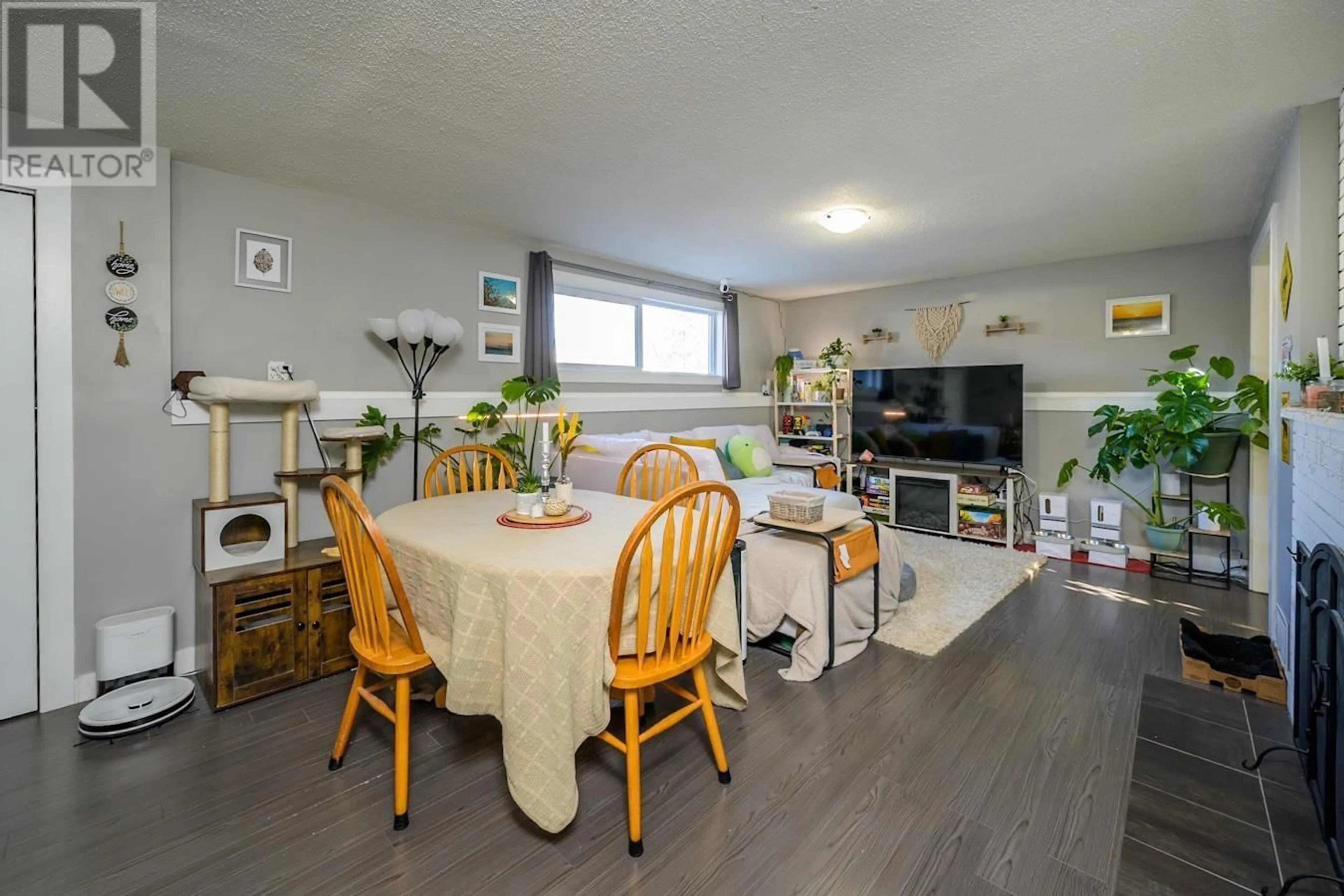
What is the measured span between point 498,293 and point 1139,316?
4.69 m

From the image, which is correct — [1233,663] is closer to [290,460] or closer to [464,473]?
[464,473]

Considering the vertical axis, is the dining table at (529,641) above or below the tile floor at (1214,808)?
above

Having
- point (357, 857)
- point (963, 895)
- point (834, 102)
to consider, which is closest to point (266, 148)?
point (834, 102)

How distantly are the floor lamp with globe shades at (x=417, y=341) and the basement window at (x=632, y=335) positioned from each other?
98cm

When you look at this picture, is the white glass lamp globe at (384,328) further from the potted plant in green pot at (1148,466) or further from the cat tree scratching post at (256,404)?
the potted plant in green pot at (1148,466)

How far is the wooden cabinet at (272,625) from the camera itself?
7.36 feet

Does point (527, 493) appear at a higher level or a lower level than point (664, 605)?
higher

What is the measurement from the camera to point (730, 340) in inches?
216

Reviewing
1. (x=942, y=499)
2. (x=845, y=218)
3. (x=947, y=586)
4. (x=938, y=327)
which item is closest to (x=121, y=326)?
(x=845, y=218)

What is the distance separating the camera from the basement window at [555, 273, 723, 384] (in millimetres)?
4336

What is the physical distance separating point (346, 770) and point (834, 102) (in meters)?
2.89

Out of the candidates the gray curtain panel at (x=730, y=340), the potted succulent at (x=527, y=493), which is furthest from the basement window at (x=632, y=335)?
the potted succulent at (x=527, y=493)

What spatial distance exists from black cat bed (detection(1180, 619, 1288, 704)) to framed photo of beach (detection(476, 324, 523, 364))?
12.9 feet

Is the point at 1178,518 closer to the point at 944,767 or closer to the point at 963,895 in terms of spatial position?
the point at 944,767
